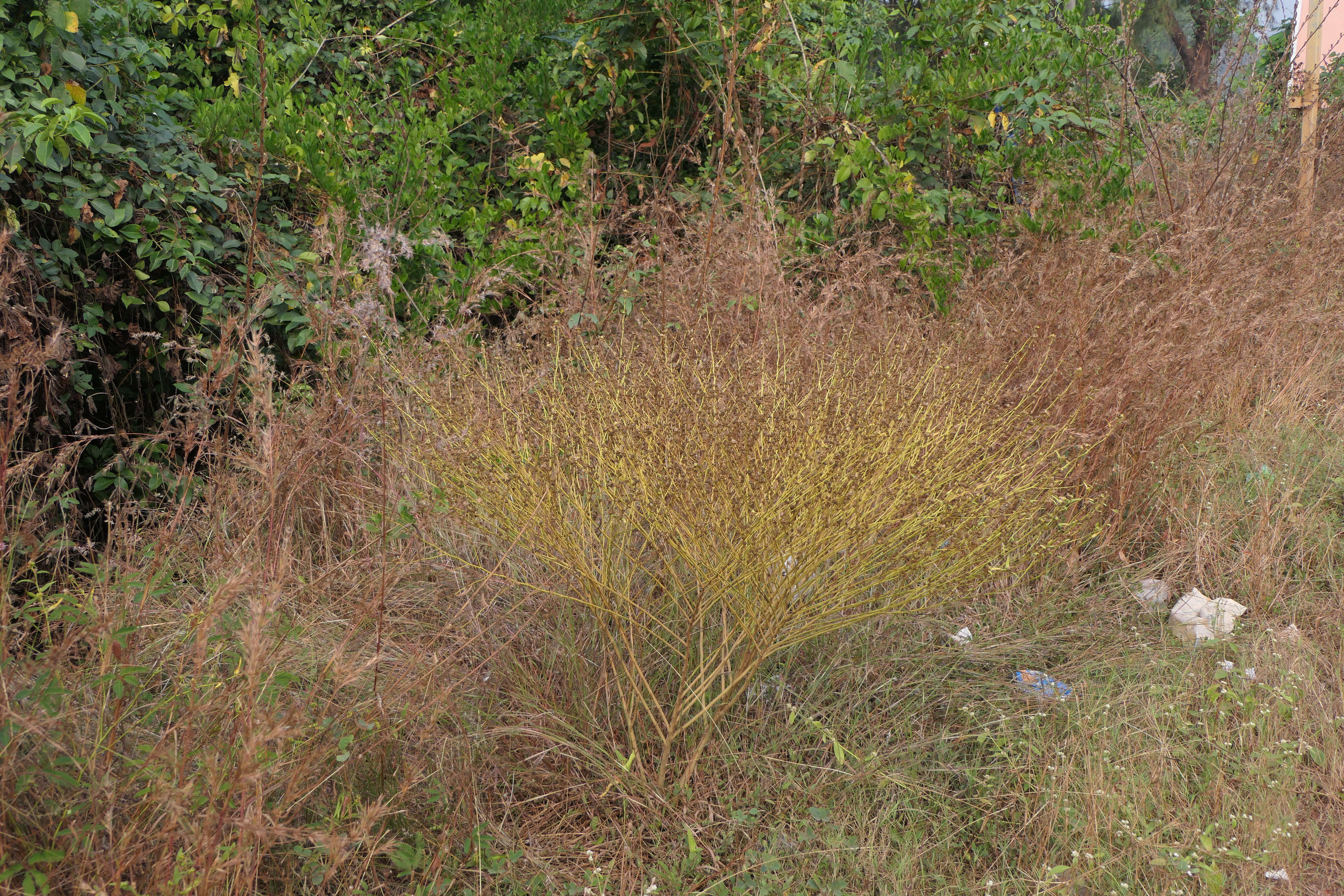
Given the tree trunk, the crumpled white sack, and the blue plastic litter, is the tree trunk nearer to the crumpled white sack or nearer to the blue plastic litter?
the crumpled white sack

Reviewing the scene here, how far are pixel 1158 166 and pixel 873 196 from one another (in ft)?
6.56

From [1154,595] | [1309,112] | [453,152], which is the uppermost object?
[1309,112]

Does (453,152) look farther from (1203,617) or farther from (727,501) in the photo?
(1203,617)

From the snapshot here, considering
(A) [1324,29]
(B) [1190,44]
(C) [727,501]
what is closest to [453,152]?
(C) [727,501]

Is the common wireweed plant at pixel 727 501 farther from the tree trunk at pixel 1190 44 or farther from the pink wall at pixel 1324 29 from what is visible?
the tree trunk at pixel 1190 44

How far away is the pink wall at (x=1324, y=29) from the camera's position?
18.6ft

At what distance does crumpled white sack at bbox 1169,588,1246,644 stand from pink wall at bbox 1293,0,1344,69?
3.87 metres

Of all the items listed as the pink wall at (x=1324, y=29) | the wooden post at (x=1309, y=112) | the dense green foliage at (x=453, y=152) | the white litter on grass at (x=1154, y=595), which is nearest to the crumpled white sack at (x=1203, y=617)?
the white litter on grass at (x=1154, y=595)

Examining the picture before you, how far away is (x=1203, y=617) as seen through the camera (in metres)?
3.08

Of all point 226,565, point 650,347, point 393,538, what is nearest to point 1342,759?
point 650,347

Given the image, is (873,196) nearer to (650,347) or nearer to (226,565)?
(650,347)

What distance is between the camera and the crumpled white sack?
9.84 feet

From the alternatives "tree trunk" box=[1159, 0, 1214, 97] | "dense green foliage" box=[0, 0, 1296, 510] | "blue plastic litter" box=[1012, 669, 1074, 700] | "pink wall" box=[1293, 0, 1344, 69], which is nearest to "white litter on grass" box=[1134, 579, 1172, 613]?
"blue plastic litter" box=[1012, 669, 1074, 700]

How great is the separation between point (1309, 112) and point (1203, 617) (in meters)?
3.96
